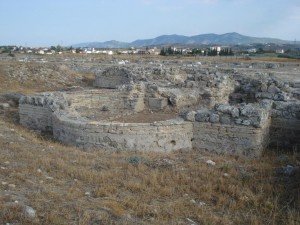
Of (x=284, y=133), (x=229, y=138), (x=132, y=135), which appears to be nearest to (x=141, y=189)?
(x=132, y=135)

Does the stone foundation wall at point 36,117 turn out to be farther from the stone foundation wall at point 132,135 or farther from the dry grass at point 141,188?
the dry grass at point 141,188

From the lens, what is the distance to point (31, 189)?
243 inches

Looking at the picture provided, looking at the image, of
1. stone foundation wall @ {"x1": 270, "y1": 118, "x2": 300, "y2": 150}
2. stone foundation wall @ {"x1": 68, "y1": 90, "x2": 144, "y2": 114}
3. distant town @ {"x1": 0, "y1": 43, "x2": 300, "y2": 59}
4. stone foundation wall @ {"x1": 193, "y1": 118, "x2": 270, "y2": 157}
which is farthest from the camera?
distant town @ {"x1": 0, "y1": 43, "x2": 300, "y2": 59}

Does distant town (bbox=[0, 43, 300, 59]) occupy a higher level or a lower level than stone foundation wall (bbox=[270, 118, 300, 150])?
lower

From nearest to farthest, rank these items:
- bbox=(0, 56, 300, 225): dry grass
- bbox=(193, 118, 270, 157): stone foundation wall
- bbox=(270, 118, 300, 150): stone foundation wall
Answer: bbox=(0, 56, 300, 225): dry grass → bbox=(193, 118, 270, 157): stone foundation wall → bbox=(270, 118, 300, 150): stone foundation wall

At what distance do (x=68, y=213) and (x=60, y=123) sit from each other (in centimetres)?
540

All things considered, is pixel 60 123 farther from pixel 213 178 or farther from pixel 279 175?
pixel 279 175

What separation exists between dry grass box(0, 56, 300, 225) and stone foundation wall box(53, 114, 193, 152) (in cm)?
40

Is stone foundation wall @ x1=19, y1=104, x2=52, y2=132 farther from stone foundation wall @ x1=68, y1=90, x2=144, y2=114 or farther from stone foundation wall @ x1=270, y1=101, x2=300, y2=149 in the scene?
stone foundation wall @ x1=270, y1=101, x2=300, y2=149

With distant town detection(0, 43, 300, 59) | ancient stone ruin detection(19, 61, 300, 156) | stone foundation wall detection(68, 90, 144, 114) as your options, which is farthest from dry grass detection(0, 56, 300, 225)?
distant town detection(0, 43, 300, 59)

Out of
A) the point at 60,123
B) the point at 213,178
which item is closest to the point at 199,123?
the point at 213,178

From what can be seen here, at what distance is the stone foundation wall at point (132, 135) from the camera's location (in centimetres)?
937

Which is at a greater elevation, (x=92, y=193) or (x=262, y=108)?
(x=262, y=108)

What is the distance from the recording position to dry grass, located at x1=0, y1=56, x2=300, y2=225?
17.5 ft
